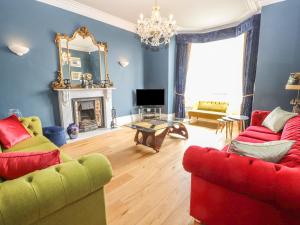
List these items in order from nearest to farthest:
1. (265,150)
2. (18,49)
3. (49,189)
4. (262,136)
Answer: (49,189) → (265,150) → (262,136) → (18,49)

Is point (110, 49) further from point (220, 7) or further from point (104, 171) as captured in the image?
point (104, 171)

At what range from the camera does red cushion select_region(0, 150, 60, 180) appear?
3.38 feet

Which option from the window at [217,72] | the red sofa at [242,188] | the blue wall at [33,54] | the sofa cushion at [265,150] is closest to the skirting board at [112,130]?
the blue wall at [33,54]

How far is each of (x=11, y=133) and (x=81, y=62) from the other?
2.44 meters

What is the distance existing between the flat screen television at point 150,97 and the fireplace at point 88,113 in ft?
4.20

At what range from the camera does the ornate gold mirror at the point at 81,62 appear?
12.1ft

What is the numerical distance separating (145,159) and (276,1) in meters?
3.96

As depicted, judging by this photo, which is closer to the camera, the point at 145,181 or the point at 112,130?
the point at 145,181

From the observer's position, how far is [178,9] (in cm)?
394

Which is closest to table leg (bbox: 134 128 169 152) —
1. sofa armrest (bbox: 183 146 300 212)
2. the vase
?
the vase

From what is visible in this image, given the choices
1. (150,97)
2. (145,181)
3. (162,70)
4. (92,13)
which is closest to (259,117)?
(145,181)

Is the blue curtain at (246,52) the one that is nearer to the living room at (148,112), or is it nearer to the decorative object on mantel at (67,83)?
the living room at (148,112)

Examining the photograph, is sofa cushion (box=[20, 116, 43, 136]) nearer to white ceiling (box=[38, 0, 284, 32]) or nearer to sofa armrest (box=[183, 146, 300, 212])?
white ceiling (box=[38, 0, 284, 32])

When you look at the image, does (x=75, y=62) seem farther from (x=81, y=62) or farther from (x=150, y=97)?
(x=150, y=97)
